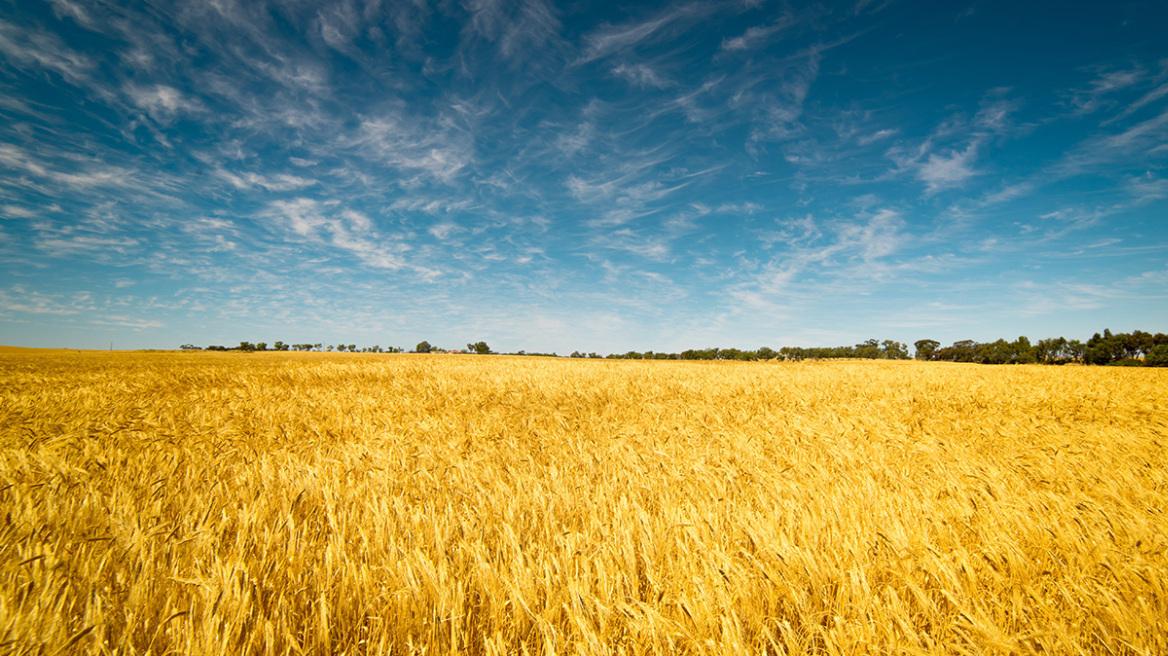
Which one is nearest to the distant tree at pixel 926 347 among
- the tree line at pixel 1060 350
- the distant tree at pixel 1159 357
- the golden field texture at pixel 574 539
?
the tree line at pixel 1060 350

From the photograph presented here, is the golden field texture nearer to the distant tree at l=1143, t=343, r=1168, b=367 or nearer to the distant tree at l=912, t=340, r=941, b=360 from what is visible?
the distant tree at l=1143, t=343, r=1168, b=367

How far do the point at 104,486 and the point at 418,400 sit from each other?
151 inches

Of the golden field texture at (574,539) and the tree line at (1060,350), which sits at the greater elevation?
the tree line at (1060,350)

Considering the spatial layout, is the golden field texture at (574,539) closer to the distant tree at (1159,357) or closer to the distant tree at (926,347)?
the distant tree at (1159,357)

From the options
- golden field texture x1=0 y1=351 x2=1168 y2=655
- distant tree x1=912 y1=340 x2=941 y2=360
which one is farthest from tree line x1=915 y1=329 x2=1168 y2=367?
golden field texture x1=0 y1=351 x2=1168 y2=655

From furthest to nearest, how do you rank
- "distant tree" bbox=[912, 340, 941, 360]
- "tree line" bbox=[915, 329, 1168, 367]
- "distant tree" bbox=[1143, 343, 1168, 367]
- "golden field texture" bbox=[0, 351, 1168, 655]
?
"distant tree" bbox=[912, 340, 941, 360], "tree line" bbox=[915, 329, 1168, 367], "distant tree" bbox=[1143, 343, 1168, 367], "golden field texture" bbox=[0, 351, 1168, 655]

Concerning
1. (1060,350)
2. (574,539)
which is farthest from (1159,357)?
(574,539)

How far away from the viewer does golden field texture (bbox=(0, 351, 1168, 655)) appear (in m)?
1.46

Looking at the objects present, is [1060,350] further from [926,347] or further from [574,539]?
[574,539]

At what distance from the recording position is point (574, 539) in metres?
1.95

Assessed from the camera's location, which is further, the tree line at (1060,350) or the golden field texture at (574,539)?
the tree line at (1060,350)

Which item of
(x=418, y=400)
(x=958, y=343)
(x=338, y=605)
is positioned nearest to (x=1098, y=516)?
(x=338, y=605)

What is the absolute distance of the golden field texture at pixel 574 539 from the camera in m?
1.46

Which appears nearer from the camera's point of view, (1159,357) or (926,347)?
(1159,357)
